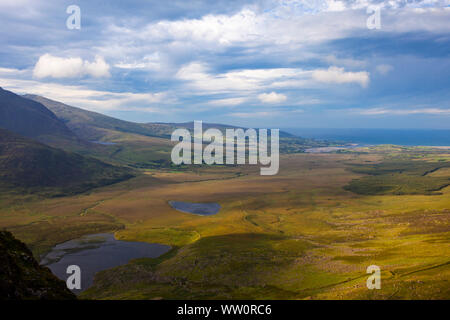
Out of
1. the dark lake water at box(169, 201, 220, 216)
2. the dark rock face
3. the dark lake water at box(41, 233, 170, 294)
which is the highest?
the dark rock face

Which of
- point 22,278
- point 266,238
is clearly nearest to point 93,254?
point 266,238

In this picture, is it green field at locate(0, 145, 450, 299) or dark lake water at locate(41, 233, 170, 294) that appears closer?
green field at locate(0, 145, 450, 299)

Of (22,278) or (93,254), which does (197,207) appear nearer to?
Result: (93,254)

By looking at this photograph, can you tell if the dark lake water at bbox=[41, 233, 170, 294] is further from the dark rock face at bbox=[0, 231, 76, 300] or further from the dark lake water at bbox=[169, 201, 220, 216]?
the dark lake water at bbox=[169, 201, 220, 216]

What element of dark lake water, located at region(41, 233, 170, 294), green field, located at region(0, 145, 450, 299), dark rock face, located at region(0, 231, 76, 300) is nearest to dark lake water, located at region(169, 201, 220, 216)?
green field, located at region(0, 145, 450, 299)

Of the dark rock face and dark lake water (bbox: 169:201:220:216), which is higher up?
the dark rock face

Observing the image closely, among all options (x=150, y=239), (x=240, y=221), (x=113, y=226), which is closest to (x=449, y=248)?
(x=240, y=221)
